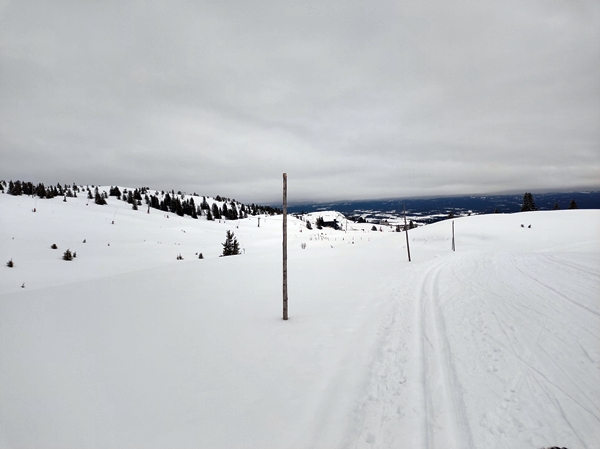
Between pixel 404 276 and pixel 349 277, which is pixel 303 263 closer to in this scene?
pixel 349 277

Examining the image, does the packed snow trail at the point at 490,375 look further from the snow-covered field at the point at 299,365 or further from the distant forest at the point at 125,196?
the distant forest at the point at 125,196

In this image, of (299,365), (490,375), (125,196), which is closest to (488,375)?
(490,375)

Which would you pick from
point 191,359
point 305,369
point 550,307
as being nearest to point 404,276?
point 550,307

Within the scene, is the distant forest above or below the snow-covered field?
above

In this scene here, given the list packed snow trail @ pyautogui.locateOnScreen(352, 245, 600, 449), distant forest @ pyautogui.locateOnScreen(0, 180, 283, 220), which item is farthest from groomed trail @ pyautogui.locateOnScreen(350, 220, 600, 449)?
distant forest @ pyautogui.locateOnScreen(0, 180, 283, 220)

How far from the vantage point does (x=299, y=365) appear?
212 inches

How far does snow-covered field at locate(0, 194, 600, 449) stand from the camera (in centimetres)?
357

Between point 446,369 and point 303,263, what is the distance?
14.5 meters

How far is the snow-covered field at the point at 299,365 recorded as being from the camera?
11.7 feet

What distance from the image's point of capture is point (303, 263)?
762 inches

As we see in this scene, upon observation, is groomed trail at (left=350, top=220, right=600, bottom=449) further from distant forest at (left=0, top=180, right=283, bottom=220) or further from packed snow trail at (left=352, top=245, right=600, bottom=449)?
distant forest at (left=0, top=180, right=283, bottom=220)

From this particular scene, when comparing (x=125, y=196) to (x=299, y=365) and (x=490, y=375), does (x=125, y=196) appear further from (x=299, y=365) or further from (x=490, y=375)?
(x=490, y=375)

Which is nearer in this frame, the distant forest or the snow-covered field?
the snow-covered field

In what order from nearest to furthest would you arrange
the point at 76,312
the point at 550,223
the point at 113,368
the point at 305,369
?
the point at 113,368 < the point at 305,369 < the point at 76,312 < the point at 550,223
